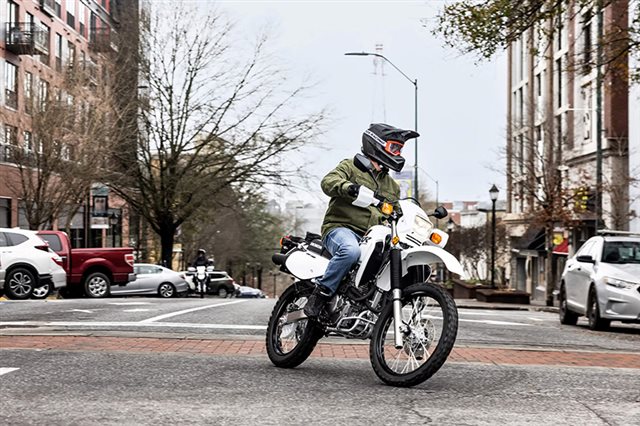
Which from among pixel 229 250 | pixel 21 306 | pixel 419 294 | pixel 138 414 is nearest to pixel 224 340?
pixel 419 294

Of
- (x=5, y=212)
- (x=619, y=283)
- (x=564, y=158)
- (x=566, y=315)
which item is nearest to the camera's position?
(x=619, y=283)

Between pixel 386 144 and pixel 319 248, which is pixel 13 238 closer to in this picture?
pixel 319 248

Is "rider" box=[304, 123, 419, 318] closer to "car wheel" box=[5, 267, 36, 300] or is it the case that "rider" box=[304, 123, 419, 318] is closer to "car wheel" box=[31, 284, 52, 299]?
"car wheel" box=[5, 267, 36, 300]

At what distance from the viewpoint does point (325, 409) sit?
18.5 ft

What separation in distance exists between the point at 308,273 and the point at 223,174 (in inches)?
1445

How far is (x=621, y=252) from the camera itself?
1603 cm

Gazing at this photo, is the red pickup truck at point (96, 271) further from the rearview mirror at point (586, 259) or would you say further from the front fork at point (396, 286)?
the front fork at point (396, 286)

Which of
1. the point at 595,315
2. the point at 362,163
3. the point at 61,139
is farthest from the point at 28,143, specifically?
the point at 362,163

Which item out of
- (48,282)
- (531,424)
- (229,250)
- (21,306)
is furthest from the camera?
(229,250)

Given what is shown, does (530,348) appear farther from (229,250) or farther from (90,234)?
(229,250)

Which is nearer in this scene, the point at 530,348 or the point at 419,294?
the point at 419,294

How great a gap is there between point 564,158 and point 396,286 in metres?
42.9

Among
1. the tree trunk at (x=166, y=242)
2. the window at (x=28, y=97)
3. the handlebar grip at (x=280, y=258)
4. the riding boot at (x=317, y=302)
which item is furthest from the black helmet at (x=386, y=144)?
the tree trunk at (x=166, y=242)

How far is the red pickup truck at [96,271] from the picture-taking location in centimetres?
2748
